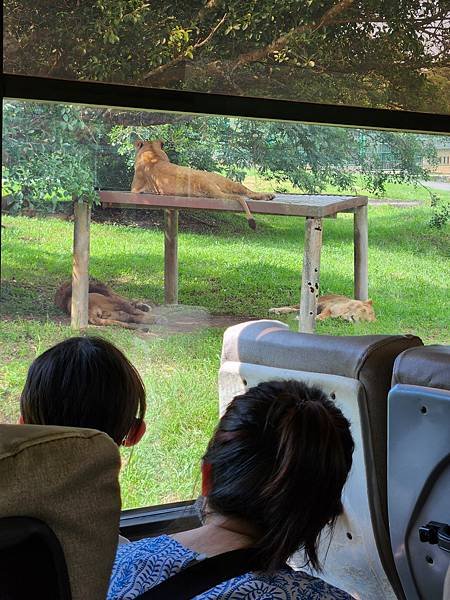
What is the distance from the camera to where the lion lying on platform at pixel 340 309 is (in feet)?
9.83

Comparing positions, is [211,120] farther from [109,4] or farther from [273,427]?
[273,427]

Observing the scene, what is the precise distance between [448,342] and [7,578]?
2.83m

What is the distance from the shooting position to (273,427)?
4.53ft

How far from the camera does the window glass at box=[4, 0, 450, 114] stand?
2.13 meters

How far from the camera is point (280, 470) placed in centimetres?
134

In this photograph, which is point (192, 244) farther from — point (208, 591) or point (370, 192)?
point (208, 591)

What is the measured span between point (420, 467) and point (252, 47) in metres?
1.17

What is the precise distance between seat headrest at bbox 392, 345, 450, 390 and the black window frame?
0.82 metres

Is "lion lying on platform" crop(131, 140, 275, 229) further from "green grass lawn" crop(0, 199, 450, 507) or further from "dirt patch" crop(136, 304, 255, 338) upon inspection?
"dirt patch" crop(136, 304, 255, 338)

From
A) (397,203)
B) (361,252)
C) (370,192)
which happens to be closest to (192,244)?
(361,252)

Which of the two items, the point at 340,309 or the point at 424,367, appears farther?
the point at 340,309

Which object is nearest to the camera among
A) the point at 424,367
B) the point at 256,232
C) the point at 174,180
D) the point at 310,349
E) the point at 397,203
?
the point at 424,367

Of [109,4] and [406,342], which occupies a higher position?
[109,4]

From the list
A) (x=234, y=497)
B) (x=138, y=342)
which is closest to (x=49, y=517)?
(x=234, y=497)
